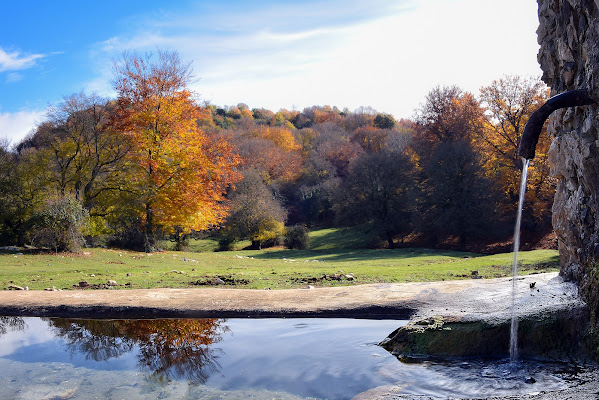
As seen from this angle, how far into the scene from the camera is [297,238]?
3969 centimetres


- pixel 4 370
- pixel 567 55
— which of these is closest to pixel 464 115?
pixel 567 55

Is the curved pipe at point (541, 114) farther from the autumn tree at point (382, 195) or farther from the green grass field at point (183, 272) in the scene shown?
the autumn tree at point (382, 195)

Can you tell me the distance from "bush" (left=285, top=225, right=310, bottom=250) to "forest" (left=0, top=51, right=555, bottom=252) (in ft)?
0.29

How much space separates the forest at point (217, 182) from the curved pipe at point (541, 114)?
21.5 m

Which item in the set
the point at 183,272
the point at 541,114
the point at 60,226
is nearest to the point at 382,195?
the point at 60,226

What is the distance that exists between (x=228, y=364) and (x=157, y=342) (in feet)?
6.15

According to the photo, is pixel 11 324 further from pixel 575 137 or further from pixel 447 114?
pixel 447 114

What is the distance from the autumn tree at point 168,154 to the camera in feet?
86.6

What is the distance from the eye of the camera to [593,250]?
24.6ft

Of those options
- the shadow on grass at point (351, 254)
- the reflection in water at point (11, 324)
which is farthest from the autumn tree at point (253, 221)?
the reflection in water at point (11, 324)

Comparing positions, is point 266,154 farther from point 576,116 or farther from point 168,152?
point 576,116

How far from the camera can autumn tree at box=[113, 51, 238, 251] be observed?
86.6 ft

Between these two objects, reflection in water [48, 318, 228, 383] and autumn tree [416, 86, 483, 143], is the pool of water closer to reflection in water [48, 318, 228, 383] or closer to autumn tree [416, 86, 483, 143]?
Answer: reflection in water [48, 318, 228, 383]

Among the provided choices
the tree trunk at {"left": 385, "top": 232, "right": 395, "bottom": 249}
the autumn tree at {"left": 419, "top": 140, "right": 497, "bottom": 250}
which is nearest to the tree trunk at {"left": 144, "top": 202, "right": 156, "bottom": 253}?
the tree trunk at {"left": 385, "top": 232, "right": 395, "bottom": 249}
